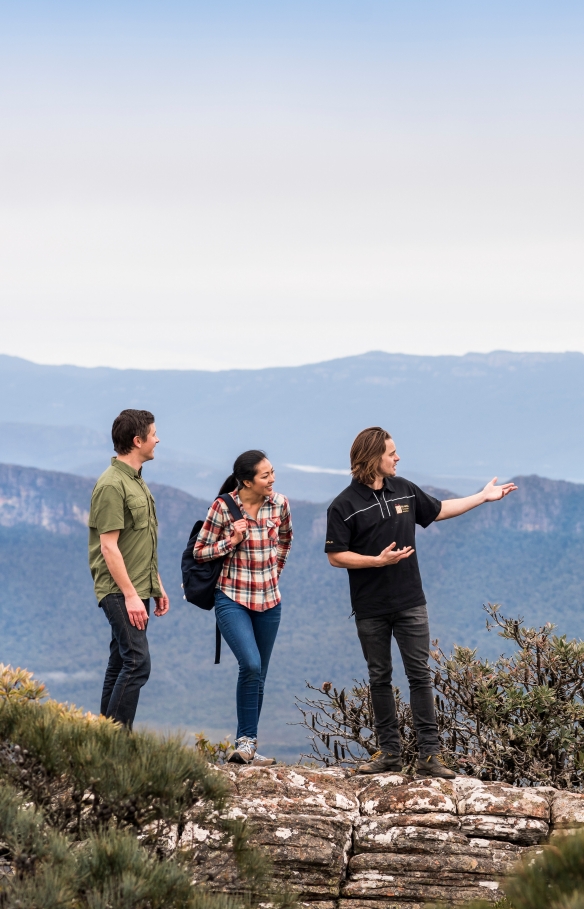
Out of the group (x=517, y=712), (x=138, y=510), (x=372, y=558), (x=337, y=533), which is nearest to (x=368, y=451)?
(x=337, y=533)

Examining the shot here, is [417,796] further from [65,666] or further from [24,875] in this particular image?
[65,666]

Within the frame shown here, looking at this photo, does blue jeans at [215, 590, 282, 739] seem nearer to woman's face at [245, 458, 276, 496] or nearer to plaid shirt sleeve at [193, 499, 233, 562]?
plaid shirt sleeve at [193, 499, 233, 562]

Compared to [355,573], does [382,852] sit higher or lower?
lower

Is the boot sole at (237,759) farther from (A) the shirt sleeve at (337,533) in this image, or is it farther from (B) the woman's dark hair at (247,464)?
(B) the woman's dark hair at (247,464)

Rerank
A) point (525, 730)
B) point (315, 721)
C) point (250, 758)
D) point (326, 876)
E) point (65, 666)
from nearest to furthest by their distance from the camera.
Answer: point (326, 876) → point (250, 758) → point (525, 730) → point (315, 721) → point (65, 666)

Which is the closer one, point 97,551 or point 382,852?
point 382,852

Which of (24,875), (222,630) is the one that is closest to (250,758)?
(222,630)

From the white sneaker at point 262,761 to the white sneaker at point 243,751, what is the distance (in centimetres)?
3

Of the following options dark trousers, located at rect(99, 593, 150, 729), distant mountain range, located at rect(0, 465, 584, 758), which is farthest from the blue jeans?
distant mountain range, located at rect(0, 465, 584, 758)

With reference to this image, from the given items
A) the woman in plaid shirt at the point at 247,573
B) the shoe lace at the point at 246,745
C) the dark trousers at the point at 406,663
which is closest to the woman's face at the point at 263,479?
the woman in plaid shirt at the point at 247,573

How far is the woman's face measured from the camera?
21.8 ft

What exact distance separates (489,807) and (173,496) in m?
152

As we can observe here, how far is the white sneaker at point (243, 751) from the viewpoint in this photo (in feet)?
22.0

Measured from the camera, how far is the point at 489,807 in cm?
607
